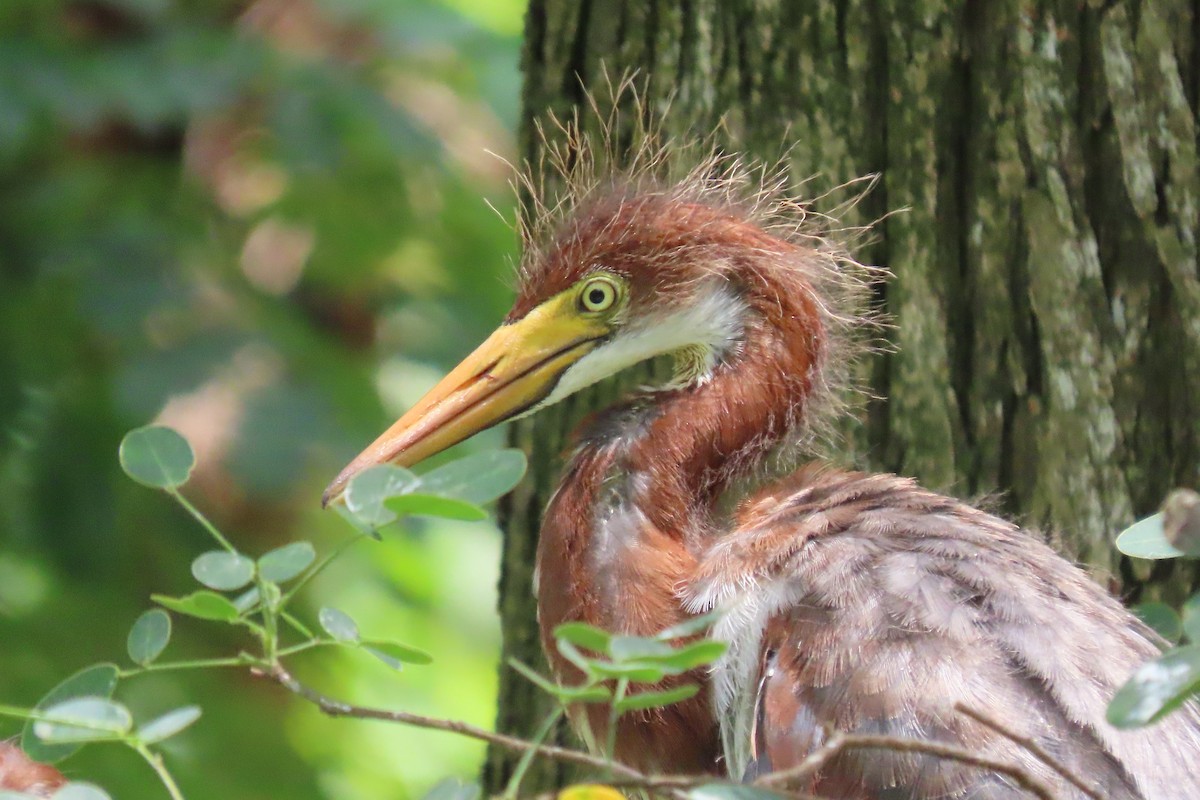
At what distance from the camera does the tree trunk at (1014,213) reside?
98.0 inches

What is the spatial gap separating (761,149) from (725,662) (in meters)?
1.03

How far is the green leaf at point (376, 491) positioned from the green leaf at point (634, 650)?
271mm

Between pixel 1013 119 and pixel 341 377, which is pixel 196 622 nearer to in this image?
pixel 341 377

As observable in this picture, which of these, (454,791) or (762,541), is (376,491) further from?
(762,541)

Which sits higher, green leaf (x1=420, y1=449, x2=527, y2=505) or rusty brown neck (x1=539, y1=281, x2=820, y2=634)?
green leaf (x1=420, y1=449, x2=527, y2=505)

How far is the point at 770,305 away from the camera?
8.05 feet

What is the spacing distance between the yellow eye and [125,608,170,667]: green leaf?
1.18 metres

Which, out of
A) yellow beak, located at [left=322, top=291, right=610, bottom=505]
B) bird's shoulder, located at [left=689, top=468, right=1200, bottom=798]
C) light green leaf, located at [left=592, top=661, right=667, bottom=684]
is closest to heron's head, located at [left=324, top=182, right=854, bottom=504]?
yellow beak, located at [left=322, top=291, right=610, bottom=505]

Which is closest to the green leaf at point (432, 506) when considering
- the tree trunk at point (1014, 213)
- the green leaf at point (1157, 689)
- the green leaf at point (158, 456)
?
the green leaf at point (158, 456)

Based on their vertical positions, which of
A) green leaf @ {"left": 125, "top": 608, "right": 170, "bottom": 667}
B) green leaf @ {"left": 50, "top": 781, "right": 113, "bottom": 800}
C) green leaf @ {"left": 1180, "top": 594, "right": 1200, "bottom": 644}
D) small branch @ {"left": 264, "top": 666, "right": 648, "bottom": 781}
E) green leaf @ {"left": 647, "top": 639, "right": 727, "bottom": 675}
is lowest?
green leaf @ {"left": 50, "top": 781, "right": 113, "bottom": 800}

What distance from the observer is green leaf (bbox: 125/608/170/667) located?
57.2 inches

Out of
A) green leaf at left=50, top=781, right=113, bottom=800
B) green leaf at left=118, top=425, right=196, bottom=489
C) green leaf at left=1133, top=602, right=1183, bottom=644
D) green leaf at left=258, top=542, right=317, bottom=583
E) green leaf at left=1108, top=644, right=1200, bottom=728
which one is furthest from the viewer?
green leaf at left=1133, top=602, right=1183, bottom=644

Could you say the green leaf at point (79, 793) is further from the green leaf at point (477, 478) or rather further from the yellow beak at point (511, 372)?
the yellow beak at point (511, 372)

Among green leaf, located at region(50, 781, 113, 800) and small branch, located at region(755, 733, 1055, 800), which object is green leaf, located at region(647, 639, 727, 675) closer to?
small branch, located at region(755, 733, 1055, 800)
